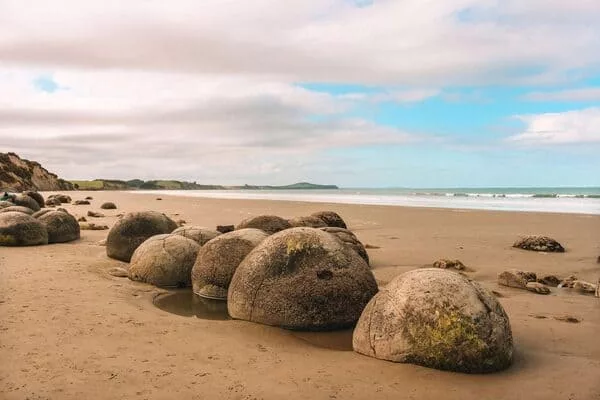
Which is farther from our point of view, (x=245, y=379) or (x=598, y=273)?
(x=598, y=273)

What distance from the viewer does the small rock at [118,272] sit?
883cm

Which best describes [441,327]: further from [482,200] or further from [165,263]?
[482,200]

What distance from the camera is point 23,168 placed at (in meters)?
69.3

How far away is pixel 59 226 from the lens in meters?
12.8

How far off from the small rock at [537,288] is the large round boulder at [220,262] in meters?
4.36

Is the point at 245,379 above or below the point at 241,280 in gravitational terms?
below

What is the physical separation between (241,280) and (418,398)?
294 cm

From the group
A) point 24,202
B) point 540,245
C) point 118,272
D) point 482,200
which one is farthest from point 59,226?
point 482,200

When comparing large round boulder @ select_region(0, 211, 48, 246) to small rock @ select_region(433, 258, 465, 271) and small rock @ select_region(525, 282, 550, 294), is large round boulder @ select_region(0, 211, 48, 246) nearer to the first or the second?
small rock @ select_region(433, 258, 465, 271)

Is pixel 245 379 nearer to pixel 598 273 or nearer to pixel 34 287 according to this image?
pixel 34 287

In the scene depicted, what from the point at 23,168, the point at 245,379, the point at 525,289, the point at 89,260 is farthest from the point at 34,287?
the point at 23,168

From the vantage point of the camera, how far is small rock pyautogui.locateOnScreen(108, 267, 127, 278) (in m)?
8.83

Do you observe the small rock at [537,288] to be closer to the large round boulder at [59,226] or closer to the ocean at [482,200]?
the large round boulder at [59,226]

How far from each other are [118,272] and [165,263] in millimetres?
1156
